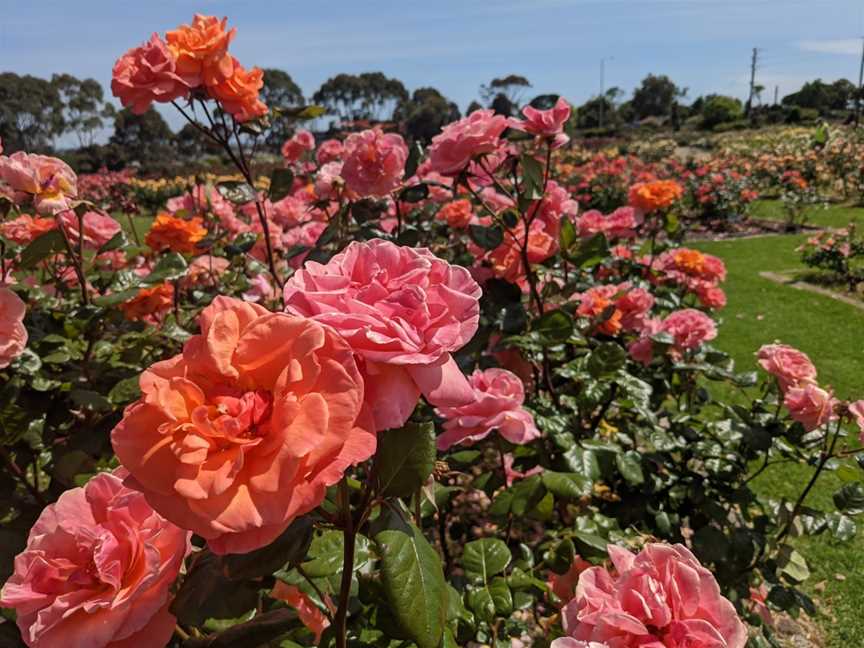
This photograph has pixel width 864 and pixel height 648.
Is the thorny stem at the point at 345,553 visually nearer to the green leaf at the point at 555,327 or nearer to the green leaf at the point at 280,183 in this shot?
the green leaf at the point at 555,327

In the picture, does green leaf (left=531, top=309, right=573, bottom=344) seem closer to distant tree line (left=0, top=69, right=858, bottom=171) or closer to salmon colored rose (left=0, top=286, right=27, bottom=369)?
salmon colored rose (left=0, top=286, right=27, bottom=369)

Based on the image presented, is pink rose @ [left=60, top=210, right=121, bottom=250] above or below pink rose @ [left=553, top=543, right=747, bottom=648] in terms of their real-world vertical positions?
above

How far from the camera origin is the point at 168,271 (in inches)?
55.2

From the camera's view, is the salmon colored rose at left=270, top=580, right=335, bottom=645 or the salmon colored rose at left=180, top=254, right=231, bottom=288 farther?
the salmon colored rose at left=180, top=254, right=231, bottom=288

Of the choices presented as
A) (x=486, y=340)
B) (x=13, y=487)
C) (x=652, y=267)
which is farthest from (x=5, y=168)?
(x=652, y=267)

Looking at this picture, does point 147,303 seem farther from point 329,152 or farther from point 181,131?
point 181,131

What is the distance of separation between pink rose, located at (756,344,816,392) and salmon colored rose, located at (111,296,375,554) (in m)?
1.36

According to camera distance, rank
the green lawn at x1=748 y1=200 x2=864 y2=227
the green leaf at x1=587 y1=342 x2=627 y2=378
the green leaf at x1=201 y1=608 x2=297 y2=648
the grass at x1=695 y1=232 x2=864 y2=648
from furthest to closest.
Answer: the green lawn at x1=748 y1=200 x2=864 y2=227 < the grass at x1=695 y1=232 x2=864 y2=648 < the green leaf at x1=587 y1=342 x2=627 y2=378 < the green leaf at x1=201 y1=608 x2=297 y2=648

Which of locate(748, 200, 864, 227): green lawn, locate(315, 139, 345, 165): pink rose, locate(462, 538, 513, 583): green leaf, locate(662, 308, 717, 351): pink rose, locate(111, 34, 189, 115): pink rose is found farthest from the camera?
locate(748, 200, 864, 227): green lawn

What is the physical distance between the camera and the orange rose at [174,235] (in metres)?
1.82

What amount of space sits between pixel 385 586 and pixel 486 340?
100 centimetres

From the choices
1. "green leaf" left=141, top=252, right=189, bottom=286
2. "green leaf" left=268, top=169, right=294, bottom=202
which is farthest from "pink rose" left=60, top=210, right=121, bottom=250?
"green leaf" left=268, top=169, right=294, bottom=202

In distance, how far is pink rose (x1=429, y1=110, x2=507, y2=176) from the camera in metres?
1.23

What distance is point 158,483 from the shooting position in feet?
1.29
